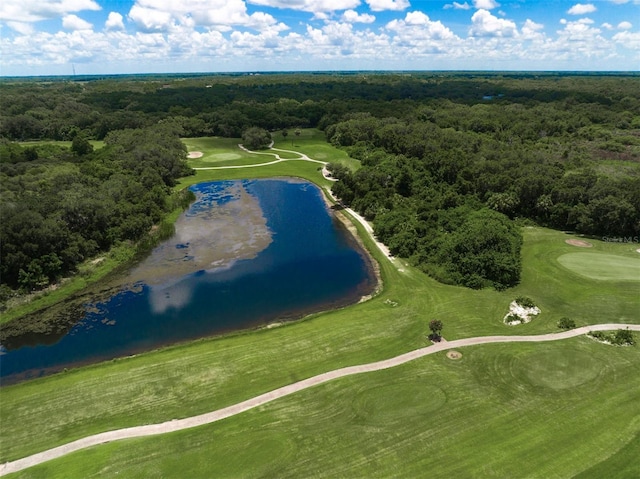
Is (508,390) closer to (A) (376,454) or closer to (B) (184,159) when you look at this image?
(A) (376,454)

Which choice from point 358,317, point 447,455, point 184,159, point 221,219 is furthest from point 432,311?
point 184,159

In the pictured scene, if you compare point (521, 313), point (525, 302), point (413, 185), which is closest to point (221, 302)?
point (521, 313)

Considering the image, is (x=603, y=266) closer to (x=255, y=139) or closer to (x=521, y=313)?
(x=521, y=313)

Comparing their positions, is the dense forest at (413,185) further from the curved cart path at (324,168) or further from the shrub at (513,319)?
the shrub at (513,319)

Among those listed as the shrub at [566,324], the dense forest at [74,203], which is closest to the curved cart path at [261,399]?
the shrub at [566,324]

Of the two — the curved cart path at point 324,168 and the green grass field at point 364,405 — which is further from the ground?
the green grass field at point 364,405

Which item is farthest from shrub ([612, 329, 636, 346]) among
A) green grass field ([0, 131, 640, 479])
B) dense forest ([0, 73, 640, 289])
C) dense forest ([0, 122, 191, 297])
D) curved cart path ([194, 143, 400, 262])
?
dense forest ([0, 122, 191, 297])
